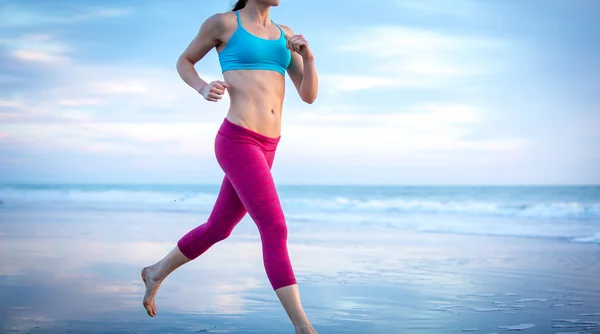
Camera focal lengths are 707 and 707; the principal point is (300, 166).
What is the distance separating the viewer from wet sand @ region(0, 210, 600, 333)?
366 cm

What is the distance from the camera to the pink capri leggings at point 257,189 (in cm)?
286

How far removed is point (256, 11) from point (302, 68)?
0.35 m

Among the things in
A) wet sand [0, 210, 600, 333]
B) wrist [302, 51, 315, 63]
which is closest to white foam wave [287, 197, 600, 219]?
wet sand [0, 210, 600, 333]

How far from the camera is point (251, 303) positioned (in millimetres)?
4199

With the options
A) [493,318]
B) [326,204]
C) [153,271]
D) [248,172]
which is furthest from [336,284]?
[326,204]

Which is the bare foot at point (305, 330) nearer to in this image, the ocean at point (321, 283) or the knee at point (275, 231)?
the knee at point (275, 231)

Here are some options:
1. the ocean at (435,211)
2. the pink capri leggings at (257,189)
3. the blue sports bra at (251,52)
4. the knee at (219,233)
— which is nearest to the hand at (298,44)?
the blue sports bra at (251,52)

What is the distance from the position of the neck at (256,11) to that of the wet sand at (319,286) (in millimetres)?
1503

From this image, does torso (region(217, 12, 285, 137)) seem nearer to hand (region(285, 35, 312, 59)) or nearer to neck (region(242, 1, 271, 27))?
neck (region(242, 1, 271, 27))

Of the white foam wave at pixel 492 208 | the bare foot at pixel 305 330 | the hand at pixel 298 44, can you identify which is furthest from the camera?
the white foam wave at pixel 492 208

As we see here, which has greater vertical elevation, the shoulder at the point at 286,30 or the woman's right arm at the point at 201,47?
the shoulder at the point at 286,30

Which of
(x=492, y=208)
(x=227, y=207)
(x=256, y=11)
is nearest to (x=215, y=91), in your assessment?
Result: (x=256, y=11)

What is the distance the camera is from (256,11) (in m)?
3.22

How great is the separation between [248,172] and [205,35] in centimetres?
70
